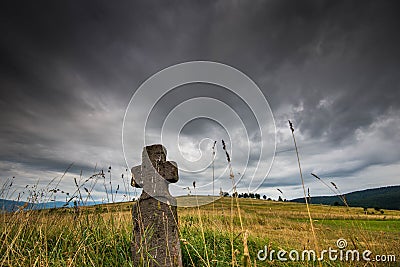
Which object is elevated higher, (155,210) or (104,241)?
(155,210)

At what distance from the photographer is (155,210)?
13.8 feet

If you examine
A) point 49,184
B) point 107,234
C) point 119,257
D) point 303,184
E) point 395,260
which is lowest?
point 395,260

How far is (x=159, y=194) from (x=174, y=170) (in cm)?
48

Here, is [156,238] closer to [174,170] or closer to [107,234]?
[174,170]

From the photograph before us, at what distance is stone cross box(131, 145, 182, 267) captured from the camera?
158 inches

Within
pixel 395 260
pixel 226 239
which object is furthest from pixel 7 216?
pixel 395 260

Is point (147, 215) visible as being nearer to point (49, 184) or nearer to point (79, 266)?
point (79, 266)

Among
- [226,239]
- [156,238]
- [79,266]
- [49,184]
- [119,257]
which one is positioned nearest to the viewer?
[79,266]

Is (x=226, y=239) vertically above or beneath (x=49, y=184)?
beneath

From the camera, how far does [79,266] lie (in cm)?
378

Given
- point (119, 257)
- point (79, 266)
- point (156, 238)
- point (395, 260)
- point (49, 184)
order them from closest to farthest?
A: point (79, 266) → point (156, 238) → point (119, 257) → point (395, 260) → point (49, 184)

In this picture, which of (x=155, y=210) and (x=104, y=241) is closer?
(x=155, y=210)

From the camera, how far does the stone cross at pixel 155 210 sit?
401 centimetres

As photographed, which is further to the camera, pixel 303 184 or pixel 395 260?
pixel 395 260
